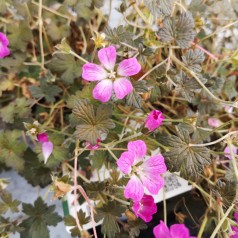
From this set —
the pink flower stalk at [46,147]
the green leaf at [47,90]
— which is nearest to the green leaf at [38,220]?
the pink flower stalk at [46,147]

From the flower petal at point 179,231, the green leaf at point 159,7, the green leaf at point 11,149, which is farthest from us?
the green leaf at point 11,149

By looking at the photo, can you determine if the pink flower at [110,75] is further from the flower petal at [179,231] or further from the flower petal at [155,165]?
the flower petal at [179,231]

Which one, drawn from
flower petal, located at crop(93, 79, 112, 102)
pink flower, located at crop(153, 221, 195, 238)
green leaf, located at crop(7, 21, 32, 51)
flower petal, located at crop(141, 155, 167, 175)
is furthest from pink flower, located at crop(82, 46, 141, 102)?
green leaf, located at crop(7, 21, 32, 51)

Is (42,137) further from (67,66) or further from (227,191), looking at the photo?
(227,191)

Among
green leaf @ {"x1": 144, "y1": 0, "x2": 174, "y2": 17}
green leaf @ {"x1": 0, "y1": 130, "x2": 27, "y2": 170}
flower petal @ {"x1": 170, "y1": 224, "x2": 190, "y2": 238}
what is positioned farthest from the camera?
green leaf @ {"x1": 0, "y1": 130, "x2": 27, "y2": 170}

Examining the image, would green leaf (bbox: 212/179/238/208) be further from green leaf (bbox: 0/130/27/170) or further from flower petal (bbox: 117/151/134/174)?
green leaf (bbox: 0/130/27/170)

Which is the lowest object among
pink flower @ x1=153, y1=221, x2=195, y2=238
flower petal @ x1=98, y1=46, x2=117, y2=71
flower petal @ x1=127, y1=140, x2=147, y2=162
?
pink flower @ x1=153, y1=221, x2=195, y2=238

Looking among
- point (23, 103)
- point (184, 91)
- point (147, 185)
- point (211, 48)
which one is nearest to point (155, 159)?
point (147, 185)
